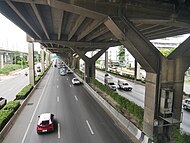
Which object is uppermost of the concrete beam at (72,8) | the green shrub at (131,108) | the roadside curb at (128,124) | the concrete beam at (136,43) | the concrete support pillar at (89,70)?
the concrete beam at (72,8)

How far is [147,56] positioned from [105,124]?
7.03m

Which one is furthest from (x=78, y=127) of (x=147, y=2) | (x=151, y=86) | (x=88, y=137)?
(x=147, y=2)

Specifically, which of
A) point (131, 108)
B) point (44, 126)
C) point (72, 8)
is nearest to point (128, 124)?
point (131, 108)

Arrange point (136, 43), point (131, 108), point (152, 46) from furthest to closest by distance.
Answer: point (131, 108) → point (152, 46) → point (136, 43)

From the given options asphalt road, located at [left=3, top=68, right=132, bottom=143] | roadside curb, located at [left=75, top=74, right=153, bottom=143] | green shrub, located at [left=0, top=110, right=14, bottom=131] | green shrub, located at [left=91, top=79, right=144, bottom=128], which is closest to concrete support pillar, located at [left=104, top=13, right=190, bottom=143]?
roadside curb, located at [left=75, top=74, right=153, bottom=143]

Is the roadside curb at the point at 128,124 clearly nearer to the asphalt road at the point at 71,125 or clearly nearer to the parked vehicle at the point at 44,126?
the asphalt road at the point at 71,125

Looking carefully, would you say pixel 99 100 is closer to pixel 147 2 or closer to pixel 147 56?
pixel 147 56

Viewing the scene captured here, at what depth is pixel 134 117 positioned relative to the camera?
15891 mm

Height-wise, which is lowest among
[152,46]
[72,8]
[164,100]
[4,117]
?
[4,117]

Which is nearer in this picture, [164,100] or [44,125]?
[164,100]

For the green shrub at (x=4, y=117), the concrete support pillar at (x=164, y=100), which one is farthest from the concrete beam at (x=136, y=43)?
the green shrub at (x=4, y=117)

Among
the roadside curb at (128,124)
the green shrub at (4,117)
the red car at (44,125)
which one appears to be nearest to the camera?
the roadside curb at (128,124)

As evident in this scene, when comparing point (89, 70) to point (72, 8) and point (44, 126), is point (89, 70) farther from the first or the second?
point (72, 8)

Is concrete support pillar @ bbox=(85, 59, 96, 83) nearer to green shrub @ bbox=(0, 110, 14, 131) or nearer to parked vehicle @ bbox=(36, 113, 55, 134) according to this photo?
green shrub @ bbox=(0, 110, 14, 131)
